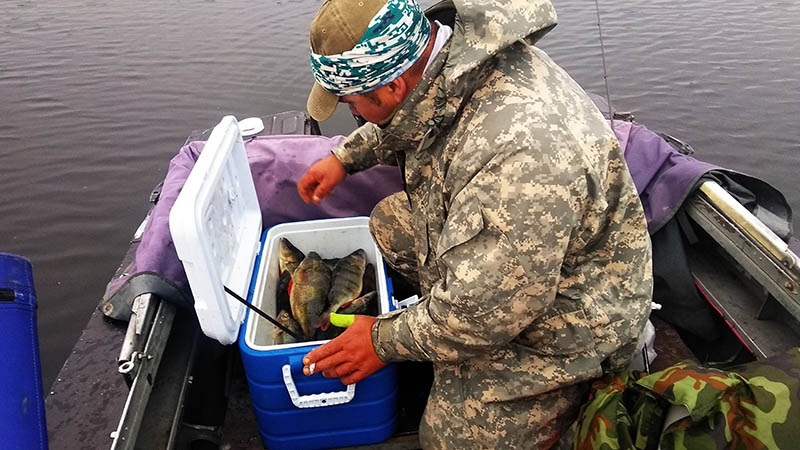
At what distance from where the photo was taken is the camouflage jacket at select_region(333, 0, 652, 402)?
5.39ft

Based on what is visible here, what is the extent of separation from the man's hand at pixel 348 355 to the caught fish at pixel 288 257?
38.2 inches

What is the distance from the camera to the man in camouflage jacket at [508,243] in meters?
1.65

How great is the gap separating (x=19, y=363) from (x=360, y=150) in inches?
72.2

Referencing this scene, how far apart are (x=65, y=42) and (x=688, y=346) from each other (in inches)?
445

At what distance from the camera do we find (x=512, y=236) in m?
1.64

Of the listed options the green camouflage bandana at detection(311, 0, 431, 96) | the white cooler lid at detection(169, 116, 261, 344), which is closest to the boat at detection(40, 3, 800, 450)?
the white cooler lid at detection(169, 116, 261, 344)

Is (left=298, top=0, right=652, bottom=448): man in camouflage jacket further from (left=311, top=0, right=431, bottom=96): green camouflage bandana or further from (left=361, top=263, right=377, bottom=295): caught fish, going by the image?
(left=361, top=263, right=377, bottom=295): caught fish

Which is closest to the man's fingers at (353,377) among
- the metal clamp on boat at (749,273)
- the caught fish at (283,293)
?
the caught fish at (283,293)

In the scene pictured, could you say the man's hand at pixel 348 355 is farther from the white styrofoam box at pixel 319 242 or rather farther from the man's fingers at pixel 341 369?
the white styrofoam box at pixel 319 242

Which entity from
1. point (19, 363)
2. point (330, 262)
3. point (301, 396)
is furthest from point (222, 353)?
point (19, 363)

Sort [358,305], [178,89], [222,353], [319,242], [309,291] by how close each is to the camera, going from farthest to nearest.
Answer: [178,89]
[319,242]
[222,353]
[309,291]
[358,305]

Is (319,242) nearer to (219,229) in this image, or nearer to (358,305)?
(358,305)

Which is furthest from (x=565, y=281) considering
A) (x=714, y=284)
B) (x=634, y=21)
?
(x=634, y=21)

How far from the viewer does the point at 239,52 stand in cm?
997
